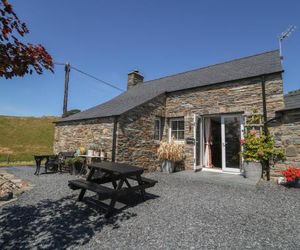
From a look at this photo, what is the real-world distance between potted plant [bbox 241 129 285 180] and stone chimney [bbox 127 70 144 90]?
34.6 ft

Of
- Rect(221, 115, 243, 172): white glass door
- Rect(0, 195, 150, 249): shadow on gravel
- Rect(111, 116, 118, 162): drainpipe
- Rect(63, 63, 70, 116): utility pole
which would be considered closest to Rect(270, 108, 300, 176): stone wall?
Rect(221, 115, 243, 172): white glass door

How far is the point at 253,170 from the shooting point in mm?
7254

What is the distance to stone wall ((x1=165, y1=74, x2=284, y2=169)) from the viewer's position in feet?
25.0

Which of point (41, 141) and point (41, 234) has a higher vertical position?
point (41, 141)

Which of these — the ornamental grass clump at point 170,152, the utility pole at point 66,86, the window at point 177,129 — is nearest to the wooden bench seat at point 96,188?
the ornamental grass clump at point 170,152

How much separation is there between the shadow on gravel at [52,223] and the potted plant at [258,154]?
16.8 feet

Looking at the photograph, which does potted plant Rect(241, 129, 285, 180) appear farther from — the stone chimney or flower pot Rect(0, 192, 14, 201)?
the stone chimney

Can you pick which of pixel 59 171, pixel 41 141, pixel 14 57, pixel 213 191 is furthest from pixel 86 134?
pixel 41 141

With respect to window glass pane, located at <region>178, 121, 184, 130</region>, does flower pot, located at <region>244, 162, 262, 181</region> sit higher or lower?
lower

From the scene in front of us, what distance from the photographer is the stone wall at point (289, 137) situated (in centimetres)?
680

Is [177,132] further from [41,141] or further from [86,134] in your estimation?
[41,141]

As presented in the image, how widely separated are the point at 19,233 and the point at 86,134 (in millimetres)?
6744

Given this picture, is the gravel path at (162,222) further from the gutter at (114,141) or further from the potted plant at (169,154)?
the potted plant at (169,154)

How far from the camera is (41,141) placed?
22.8m
